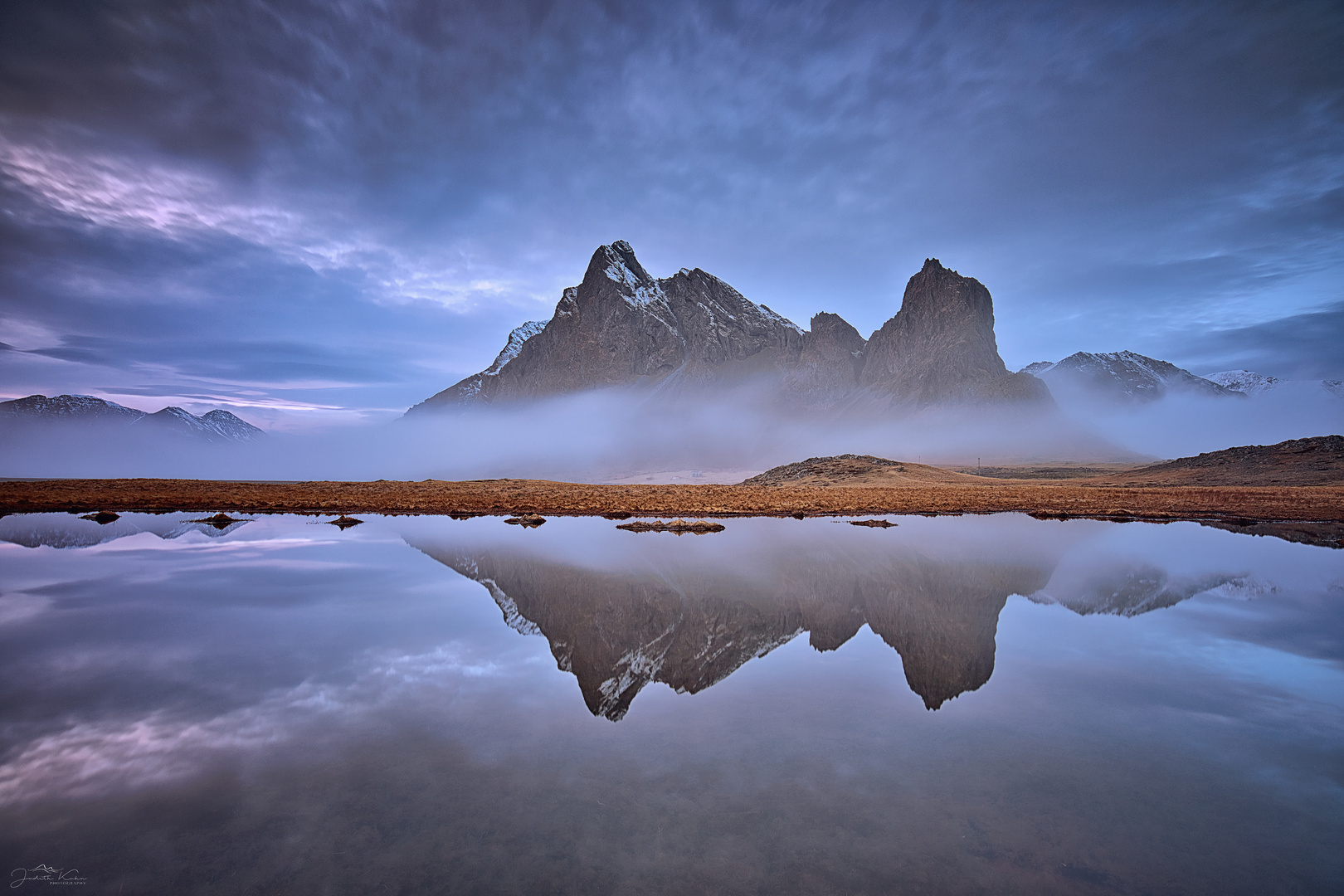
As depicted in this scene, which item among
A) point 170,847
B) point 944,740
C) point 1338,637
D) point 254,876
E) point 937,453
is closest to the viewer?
point 254,876

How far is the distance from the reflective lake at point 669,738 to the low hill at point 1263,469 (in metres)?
81.9

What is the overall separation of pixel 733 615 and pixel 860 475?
61792 mm

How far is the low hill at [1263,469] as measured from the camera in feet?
225

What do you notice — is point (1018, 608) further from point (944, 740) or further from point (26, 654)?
point (26, 654)

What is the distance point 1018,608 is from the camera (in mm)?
11820

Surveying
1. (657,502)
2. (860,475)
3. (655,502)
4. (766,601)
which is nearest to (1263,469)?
(860,475)

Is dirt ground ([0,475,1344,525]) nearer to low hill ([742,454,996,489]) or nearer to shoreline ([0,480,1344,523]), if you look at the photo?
shoreline ([0,480,1344,523])

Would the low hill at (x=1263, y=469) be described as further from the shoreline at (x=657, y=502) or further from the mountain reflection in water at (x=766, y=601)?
the mountain reflection in water at (x=766, y=601)

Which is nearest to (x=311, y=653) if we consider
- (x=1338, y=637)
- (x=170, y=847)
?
(x=170, y=847)

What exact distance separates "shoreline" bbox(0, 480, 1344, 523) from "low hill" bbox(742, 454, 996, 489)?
1163 cm

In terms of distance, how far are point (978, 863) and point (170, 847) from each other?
601 centimetres

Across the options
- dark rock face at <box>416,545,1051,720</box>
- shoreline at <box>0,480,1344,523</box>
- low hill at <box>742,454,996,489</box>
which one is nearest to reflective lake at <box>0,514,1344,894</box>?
dark rock face at <box>416,545,1051,720</box>

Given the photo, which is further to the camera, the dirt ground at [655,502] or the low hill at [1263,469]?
the low hill at [1263,469]

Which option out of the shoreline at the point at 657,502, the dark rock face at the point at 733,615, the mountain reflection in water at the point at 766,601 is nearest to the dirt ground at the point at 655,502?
the shoreline at the point at 657,502
